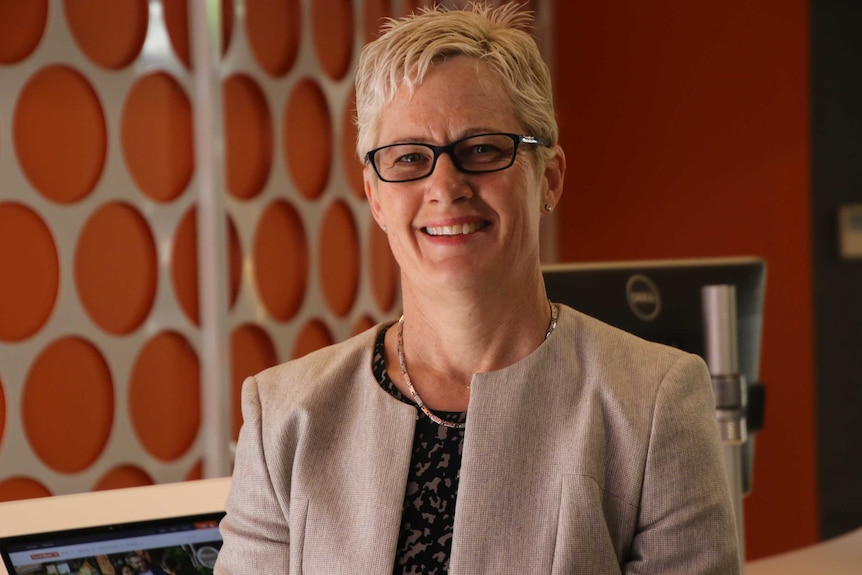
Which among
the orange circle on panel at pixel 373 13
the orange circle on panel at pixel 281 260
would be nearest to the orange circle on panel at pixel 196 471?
the orange circle on panel at pixel 281 260

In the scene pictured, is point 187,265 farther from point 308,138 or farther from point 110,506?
point 110,506

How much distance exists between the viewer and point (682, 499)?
1.22 m

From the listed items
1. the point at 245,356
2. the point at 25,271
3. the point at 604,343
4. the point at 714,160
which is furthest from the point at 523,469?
the point at 714,160

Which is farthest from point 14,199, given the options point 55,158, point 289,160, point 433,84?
point 433,84

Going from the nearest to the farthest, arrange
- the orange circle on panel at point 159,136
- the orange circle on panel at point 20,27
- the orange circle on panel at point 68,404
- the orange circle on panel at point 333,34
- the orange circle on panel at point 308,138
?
the orange circle on panel at point 20,27 < the orange circle on panel at point 68,404 < the orange circle on panel at point 159,136 < the orange circle on panel at point 308,138 < the orange circle on panel at point 333,34

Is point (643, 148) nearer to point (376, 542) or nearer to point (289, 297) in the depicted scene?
point (289, 297)

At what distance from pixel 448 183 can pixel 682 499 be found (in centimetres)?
46

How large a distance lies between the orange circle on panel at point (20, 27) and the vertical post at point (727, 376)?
227cm

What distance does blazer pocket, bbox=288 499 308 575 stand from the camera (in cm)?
131

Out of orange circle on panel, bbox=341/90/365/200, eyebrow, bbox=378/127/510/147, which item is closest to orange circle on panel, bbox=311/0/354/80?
orange circle on panel, bbox=341/90/365/200

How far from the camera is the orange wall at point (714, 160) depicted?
4.38 m

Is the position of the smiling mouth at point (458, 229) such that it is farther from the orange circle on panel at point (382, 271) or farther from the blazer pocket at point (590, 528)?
the orange circle on panel at point (382, 271)

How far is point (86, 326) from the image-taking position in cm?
339

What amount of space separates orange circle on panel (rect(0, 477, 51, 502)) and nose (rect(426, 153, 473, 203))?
7.84ft
